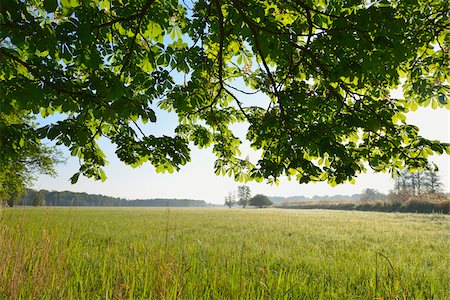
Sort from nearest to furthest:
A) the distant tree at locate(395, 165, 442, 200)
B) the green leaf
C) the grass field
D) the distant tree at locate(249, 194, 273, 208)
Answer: the green leaf → the grass field → the distant tree at locate(395, 165, 442, 200) → the distant tree at locate(249, 194, 273, 208)

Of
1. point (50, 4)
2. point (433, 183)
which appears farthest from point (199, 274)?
point (433, 183)

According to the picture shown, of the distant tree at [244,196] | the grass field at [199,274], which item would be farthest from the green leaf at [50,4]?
the distant tree at [244,196]

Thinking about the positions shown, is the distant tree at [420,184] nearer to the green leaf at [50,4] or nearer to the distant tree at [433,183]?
the distant tree at [433,183]

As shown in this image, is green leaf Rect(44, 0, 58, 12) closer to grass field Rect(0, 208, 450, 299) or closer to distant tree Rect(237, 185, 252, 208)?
grass field Rect(0, 208, 450, 299)

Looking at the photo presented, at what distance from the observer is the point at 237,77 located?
6.88 meters

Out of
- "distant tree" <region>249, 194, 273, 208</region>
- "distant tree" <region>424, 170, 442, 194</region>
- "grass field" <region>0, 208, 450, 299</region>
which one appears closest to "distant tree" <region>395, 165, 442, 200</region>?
"distant tree" <region>424, 170, 442, 194</region>

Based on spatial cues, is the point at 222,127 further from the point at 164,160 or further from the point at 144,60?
the point at 144,60

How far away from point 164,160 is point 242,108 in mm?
2079

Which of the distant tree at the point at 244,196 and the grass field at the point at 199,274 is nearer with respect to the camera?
the grass field at the point at 199,274

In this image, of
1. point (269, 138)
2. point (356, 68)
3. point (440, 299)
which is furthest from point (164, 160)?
point (440, 299)

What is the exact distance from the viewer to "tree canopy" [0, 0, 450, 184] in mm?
3695

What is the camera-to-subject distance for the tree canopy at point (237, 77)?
12.1ft

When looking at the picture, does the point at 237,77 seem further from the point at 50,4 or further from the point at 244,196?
the point at 244,196

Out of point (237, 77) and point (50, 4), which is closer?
point (50, 4)
